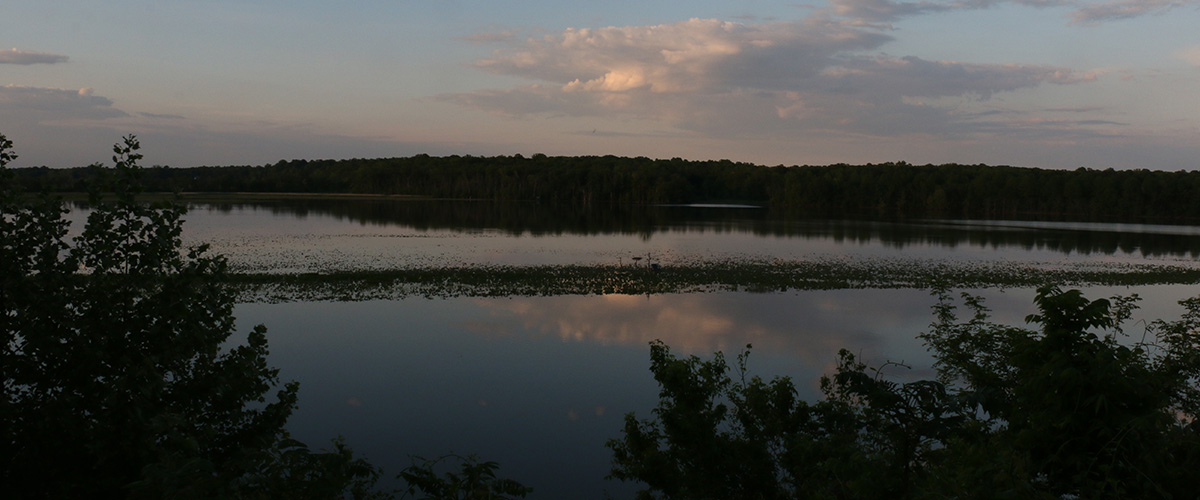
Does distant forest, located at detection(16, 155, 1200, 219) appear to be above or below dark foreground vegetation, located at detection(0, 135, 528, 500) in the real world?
above

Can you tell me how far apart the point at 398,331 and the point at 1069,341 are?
66.3ft

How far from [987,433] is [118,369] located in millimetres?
8572

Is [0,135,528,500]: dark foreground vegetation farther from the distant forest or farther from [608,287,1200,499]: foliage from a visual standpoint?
the distant forest

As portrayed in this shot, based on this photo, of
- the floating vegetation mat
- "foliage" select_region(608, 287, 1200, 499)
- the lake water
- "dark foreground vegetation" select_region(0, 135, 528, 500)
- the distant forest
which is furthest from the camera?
the distant forest

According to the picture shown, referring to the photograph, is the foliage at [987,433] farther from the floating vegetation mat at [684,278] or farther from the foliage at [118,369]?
the floating vegetation mat at [684,278]

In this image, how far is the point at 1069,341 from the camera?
21.2ft

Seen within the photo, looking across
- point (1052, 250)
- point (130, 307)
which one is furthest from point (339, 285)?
point (1052, 250)

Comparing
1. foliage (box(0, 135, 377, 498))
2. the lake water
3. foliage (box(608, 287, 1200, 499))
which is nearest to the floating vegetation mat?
the lake water

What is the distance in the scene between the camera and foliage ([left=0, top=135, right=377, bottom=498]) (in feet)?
19.4

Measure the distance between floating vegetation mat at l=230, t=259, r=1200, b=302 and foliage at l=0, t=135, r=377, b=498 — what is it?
22.7 meters

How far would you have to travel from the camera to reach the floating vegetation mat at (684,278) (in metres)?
31.3

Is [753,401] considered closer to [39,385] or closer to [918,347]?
[39,385]

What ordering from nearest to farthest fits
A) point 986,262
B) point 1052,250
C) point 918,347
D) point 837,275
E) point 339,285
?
point 918,347
point 339,285
point 837,275
point 986,262
point 1052,250

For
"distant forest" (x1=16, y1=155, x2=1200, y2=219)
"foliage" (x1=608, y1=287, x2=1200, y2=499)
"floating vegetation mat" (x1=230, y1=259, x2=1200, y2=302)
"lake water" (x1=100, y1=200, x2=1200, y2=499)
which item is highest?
"distant forest" (x1=16, y1=155, x2=1200, y2=219)
